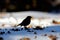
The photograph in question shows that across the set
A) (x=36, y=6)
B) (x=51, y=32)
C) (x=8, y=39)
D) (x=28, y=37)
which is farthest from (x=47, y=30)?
(x=36, y=6)

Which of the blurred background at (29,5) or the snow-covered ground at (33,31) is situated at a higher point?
the snow-covered ground at (33,31)

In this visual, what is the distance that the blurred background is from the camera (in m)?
5.35

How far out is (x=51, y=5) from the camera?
560cm

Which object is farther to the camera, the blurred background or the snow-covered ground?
the blurred background

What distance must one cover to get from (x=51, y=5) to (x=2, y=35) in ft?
11.3

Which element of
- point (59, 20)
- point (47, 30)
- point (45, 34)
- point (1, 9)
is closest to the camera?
point (45, 34)

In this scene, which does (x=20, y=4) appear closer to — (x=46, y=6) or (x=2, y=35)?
(x=46, y=6)

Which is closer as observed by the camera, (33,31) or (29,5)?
(33,31)

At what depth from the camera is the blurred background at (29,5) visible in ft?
17.5

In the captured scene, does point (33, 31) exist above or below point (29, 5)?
above

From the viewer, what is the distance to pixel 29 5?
215 inches

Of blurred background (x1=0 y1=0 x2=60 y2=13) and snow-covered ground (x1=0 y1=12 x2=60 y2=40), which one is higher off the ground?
snow-covered ground (x1=0 y1=12 x2=60 y2=40)

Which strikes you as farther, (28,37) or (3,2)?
(3,2)

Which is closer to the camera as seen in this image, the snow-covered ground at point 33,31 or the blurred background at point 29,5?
the snow-covered ground at point 33,31
